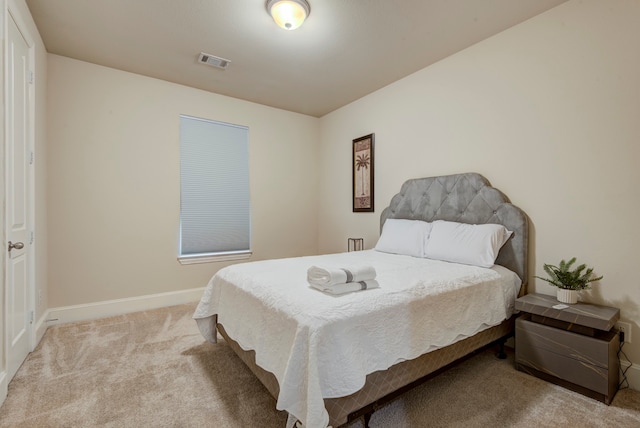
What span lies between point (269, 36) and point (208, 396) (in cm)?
282

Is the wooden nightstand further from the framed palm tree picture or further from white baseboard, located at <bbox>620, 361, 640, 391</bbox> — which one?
the framed palm tree picture

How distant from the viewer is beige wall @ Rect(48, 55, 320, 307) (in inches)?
122

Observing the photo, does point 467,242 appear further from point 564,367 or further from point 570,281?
point 564,367

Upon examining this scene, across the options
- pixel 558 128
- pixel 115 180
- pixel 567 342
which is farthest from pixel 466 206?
pixel 115 180

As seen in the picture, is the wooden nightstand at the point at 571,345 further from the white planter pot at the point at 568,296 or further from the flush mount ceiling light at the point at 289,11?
the flush mount ceiling light at the point at 289,11

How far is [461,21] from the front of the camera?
2.48 m

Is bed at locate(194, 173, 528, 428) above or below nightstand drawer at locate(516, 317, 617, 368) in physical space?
above

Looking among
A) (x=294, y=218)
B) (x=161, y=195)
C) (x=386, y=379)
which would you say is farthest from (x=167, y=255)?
(x=386, y=379)

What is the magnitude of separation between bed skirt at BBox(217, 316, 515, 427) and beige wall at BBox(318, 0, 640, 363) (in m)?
0.98

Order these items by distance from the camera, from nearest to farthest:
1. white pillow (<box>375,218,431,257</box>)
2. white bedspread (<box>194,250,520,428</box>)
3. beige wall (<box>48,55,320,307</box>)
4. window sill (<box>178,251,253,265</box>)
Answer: white bedspread (<box>194,250,520,428</box>)
white pillow (<box>375,218,431,257</box>)
beige wall (<box>48,55,320,307</box>)
window sill (<box>178,251,253,265</box>)

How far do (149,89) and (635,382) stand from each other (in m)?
5.02

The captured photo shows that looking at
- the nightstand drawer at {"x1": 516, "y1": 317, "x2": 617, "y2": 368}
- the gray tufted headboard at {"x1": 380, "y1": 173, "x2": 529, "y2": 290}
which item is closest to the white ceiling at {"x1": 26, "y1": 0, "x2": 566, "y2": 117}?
the gray tufted headboard at {"x1": 380, "y1": 173, "x2": 529, "y2": 290}

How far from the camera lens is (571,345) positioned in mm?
1921

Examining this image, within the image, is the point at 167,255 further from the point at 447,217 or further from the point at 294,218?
the point at 447,217
